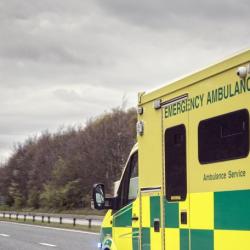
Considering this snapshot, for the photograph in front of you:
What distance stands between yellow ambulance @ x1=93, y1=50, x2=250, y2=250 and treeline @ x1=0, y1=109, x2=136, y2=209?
130 feet

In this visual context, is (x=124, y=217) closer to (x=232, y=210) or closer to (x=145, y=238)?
(x=145, y=238)

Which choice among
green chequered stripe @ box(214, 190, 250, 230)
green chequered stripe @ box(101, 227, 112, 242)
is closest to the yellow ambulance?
green chequered stripe @ box(214, 190, 250, 230)

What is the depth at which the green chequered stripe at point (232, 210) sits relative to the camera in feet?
16.7

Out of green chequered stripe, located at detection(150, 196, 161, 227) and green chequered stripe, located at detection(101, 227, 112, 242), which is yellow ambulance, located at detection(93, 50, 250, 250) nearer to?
green chequered stripe, located at detection(150, 196, 161, 227)

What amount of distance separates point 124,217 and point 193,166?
194 centimetres

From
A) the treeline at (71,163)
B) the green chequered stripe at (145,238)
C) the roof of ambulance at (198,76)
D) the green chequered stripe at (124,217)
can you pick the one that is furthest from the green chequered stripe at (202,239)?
the treeline at (71,163)

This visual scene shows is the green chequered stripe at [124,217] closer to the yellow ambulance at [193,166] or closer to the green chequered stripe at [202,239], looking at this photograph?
the yellow ambulance at [193,166]

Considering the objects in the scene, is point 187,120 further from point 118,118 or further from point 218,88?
point 118,118

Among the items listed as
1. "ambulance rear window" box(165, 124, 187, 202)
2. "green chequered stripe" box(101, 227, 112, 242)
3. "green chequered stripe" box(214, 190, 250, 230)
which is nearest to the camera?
"green chequered stripe" box(214, 190, 250, 230)

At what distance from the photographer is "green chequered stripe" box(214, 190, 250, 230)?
508cm

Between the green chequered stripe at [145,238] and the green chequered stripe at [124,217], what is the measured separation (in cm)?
45

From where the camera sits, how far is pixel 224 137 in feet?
18.3

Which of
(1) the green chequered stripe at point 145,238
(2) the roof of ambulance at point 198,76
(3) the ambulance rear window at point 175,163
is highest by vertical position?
(2) the roof of ambulance at point 198,76

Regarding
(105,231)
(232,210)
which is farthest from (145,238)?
(232,210)
